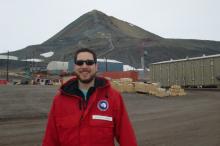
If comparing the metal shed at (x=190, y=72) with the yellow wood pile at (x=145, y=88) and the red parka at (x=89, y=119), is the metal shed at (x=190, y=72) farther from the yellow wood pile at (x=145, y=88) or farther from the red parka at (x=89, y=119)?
the red parka at (x=89, y=119)

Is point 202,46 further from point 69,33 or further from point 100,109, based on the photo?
point 100,109

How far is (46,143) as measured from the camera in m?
3.38

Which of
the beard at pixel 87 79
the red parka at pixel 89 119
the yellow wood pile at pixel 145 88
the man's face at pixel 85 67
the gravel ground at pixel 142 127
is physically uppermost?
the man's face at pixel 85 67

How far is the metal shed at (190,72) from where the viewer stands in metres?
40.1

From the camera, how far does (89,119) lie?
3.24 metres

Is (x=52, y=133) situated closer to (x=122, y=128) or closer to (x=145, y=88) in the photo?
(x=122, y=128)

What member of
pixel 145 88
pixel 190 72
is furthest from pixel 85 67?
pixel 190 72

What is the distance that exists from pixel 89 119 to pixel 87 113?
5cm

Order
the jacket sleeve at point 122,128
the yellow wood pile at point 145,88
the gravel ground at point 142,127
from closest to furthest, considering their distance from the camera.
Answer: the jacket sleeve at point 122,128, the gravel ground at point 142,127, the yellow wood pile at point 145,88

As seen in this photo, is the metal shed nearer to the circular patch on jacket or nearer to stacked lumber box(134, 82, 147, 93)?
stacked lumber box(134, 82, 147, 93)

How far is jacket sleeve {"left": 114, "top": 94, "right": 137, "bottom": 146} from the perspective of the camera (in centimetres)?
333

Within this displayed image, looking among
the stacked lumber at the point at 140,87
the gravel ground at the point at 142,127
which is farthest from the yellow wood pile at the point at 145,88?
the gravel ground at the point at 142,127

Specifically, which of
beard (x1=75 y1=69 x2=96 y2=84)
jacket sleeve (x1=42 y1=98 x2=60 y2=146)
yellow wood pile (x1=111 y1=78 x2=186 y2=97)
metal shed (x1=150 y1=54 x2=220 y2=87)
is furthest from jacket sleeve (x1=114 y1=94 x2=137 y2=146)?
metal shed (x1=150 y1=54 x2=220 y2=87)

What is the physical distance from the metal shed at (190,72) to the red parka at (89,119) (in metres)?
37.3
